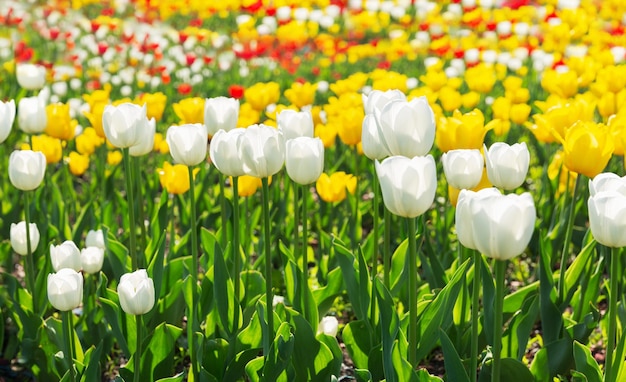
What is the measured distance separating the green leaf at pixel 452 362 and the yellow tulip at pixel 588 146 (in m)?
0.68

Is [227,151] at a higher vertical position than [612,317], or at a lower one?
higher

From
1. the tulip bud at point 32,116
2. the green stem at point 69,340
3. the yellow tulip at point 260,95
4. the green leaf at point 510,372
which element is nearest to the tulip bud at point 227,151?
the green stem at point 69,340

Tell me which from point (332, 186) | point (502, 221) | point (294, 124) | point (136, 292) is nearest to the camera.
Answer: point (502, 221)

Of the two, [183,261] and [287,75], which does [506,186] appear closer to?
[183,261]

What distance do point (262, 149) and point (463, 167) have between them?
1.72 feet

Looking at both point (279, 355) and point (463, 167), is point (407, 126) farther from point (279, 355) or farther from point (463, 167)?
point (279, 355)

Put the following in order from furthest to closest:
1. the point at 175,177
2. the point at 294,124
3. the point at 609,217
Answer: the point at 175,177 < the point at 294,124 < the point at 609,217

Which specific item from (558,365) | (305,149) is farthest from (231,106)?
(558,365)

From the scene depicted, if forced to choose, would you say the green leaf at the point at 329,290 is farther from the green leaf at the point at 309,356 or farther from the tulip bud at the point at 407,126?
the tulip bud at the point at 407,126

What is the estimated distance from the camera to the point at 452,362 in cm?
195

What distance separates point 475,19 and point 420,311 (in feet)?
28.5

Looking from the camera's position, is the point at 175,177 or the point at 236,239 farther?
the point at 175,177

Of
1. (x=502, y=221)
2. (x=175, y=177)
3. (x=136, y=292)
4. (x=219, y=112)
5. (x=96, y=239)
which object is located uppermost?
(x=502, y=221)

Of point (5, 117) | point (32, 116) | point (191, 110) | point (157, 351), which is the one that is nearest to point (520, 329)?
point (157, 351)
